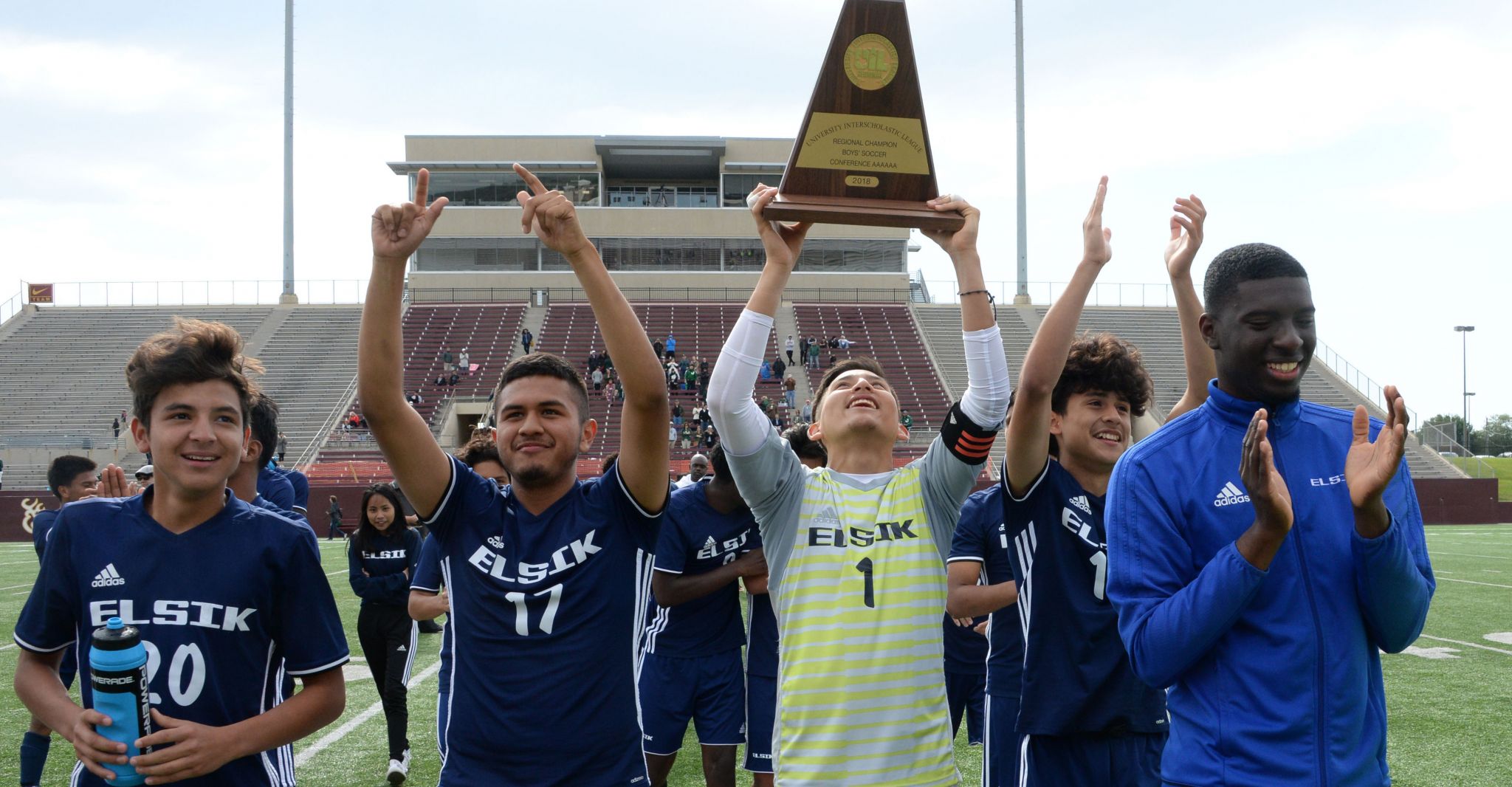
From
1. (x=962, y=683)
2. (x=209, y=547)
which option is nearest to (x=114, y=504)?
(x=209, y=547)

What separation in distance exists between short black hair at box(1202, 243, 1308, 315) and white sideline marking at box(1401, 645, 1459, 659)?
8.80 meters

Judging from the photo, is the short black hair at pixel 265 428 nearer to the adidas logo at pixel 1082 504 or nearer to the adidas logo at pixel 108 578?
the adidas logo at pixel 108 578

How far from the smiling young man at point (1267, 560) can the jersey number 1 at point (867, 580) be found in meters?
0.85

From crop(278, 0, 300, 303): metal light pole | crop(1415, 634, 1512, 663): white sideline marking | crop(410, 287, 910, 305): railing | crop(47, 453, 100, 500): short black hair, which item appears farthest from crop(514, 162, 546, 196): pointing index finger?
crop(410, 287, 910, 305): railing

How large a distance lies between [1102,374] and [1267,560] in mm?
1387

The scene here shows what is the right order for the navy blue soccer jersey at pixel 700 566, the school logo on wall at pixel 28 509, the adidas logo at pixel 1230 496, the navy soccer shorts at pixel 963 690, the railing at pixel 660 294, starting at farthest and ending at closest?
the railing at pixel 660 294, the school logo on wall at pixel 28 509, the navy soccer shorts at pixel 963 690, the navy blue soccer jersey at pixel 700 566, the adidas logo at pixel 1230 496

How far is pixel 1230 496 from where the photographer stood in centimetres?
A: 217

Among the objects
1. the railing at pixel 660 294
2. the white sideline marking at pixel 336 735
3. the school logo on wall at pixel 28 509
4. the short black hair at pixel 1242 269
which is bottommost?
the school logo on wall at pixel 28 509

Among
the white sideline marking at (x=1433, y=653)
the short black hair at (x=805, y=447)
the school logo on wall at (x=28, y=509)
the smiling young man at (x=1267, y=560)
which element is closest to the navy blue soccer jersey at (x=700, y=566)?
the short black hair at (x=805, y=447)

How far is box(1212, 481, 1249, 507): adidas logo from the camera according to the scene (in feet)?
7.11

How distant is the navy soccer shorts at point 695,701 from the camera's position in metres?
4.96

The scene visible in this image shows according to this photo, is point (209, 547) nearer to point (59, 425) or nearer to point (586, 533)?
point (586, 533)

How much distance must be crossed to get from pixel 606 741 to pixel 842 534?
2.82 feet

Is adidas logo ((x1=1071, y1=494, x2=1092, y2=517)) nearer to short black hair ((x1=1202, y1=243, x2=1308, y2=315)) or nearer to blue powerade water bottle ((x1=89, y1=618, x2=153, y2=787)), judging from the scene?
short black hair ((x1=1202, y1=243, x2=1308, y2=315))
